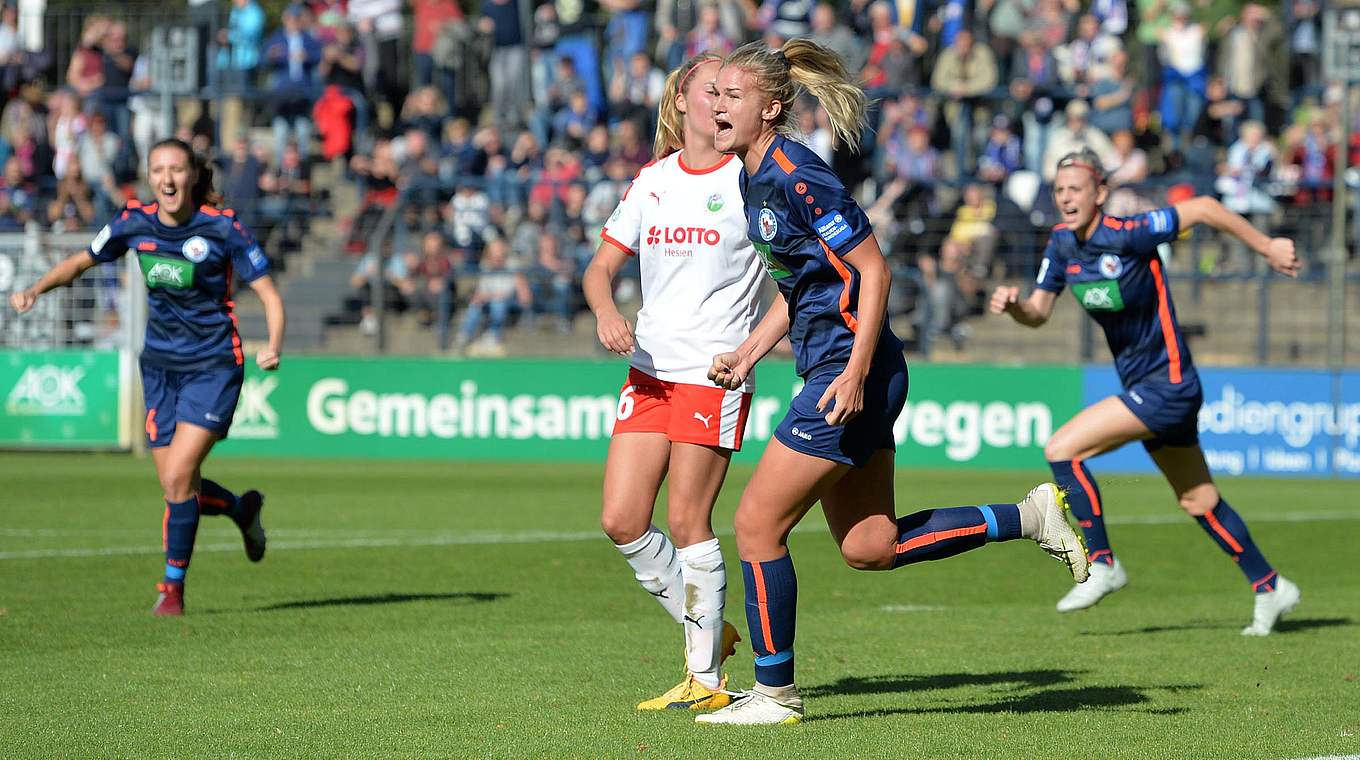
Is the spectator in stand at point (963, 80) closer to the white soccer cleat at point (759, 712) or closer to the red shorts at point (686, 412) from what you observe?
the red shorts at point (686, 412)

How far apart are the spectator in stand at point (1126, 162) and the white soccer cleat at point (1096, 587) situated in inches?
525

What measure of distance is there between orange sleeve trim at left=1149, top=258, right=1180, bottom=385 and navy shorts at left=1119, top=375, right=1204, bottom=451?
0.10 metres

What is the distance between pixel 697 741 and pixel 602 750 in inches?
13.6

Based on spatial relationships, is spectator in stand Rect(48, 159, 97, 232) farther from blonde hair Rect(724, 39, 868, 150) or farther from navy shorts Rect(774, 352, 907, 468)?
navy shorts Rect(774, 352, 907, 468)

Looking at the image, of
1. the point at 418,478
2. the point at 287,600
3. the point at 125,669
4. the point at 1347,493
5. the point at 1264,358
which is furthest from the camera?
the point at 1264,358

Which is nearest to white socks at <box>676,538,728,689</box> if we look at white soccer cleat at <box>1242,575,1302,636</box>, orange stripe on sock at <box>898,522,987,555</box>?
orange stripe on sock at <box>898,522,987,555</box>

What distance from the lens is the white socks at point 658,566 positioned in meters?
6.52

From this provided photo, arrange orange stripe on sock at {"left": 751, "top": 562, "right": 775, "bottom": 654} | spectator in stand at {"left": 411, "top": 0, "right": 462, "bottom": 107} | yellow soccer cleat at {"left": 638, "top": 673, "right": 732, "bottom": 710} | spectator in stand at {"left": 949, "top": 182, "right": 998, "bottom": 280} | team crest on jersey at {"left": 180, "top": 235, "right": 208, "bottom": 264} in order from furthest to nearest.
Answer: spectator in stand at {"left": 411, "top": 0, "right": 462, "bottom": 107} → spectator in stand at {"left": 949, "top": 182, "right": 998, "bottom": 280} → team crest on jersey at {"left": 180, "top": 235, "right": 208, "bottom": 264} → yellow soccer cleat at {"left": 638, "top": 673, "right": 732, "bottom": 710} → orange stripe on sock at {"left": 751, "top": 562, "right": 775, "bottom": 654}

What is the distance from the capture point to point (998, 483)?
56.5 ft

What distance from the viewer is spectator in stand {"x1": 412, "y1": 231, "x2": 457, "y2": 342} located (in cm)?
2186

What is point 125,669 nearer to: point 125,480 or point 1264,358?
point 125,480

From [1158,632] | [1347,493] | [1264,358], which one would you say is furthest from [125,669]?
[1264,358]

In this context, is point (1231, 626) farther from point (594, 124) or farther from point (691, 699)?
point (594, 124)

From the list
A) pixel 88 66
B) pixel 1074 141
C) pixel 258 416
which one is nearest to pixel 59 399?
pixel 258 416
